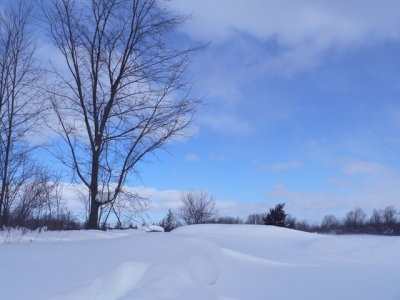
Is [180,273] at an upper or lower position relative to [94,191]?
lower

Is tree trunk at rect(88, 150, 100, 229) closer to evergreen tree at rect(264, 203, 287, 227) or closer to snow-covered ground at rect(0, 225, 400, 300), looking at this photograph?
snow-covered ground at rect(0, 225, 400, 300)

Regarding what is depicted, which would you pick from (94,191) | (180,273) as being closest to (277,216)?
(94,191)

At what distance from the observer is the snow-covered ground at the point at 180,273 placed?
88.5 inches

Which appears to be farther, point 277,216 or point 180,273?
point 277,216

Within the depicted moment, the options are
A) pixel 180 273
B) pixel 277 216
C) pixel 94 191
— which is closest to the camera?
pixel 180 273

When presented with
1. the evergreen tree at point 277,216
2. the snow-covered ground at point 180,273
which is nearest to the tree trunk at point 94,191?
the snow-covered ground at point 180,273

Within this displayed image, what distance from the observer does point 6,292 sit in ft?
7.13

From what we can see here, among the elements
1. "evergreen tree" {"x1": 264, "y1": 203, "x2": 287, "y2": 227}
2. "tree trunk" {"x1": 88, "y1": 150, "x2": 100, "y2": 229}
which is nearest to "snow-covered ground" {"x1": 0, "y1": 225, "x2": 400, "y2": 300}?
"tree trunk" {"x1": 88, "y1": 150, "x2": 100, "y2": 229}

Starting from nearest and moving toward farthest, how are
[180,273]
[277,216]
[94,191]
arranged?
1. [180,273]
2. [94,191]
3. [277,216]

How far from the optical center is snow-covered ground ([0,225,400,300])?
2.25 meters

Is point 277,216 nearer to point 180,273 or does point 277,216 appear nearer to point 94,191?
point 94,191

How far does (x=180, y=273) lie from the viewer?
98.1 inches

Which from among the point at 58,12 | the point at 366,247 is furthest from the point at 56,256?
the point at 58,12

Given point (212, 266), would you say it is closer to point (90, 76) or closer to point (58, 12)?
point (90, 76)
